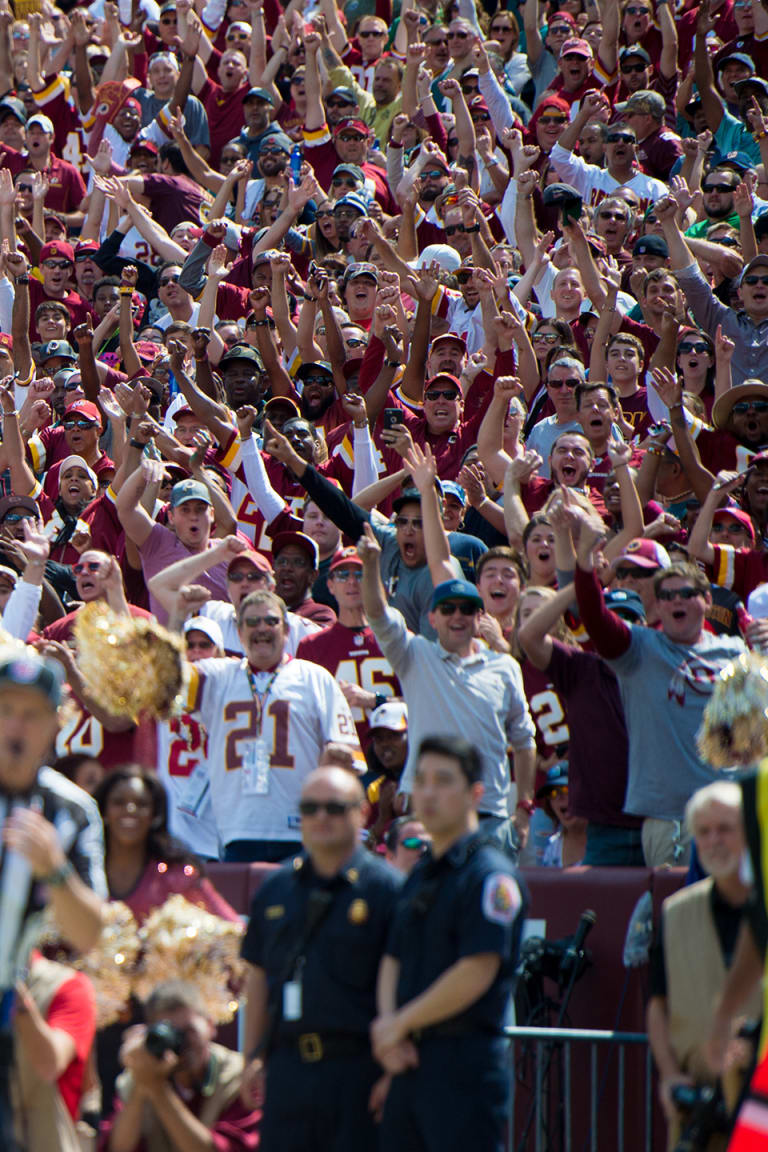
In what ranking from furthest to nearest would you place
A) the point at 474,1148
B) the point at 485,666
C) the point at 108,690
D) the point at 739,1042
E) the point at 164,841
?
1. the point at 485,666
2. the point at 108,690
3. the point at 164,841
4. the point at 474,1148
5. the point at 739,1042

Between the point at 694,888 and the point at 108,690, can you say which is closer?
the point at 694,888

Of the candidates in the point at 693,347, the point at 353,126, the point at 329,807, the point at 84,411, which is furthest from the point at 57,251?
the point at 329,807

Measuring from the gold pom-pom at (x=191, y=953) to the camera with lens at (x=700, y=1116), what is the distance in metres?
1.42

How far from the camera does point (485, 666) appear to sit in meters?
7.49

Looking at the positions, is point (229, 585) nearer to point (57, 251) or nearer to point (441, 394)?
point (441, 394)

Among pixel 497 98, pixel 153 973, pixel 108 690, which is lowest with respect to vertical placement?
pixel 153 973

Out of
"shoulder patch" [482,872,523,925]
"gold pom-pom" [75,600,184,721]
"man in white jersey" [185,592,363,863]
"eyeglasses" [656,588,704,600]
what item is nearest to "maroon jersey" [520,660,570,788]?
"man in white jersey" [185,592,363,863]

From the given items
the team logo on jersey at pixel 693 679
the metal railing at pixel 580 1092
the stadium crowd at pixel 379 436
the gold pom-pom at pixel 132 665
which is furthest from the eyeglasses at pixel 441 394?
the metal railing at pixel 580 1092

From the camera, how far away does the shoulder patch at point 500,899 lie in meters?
5.09

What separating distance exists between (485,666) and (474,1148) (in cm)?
271

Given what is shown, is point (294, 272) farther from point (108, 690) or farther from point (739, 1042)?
point (739, 1042)

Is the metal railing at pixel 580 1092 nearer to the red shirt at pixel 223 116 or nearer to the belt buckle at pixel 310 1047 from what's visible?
the belt buckle at pixel 310 1047

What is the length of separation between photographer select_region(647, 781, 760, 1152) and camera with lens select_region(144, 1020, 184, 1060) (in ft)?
4.47

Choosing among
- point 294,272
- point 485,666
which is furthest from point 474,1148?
point 294,272
